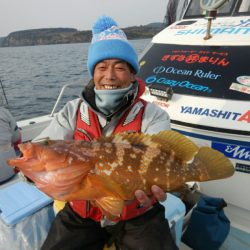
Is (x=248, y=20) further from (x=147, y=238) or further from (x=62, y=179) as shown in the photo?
(x=62, y=179)

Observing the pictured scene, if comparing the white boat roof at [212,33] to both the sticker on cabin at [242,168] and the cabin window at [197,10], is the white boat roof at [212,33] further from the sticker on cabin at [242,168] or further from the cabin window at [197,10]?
the sticker on cabin at [242,168]

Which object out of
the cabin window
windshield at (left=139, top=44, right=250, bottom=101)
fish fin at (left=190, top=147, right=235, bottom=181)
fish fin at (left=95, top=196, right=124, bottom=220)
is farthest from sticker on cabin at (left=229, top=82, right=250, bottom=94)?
fish fin at (left=95, top=196, right=124, bottom=220)

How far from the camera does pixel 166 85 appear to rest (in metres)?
4.61

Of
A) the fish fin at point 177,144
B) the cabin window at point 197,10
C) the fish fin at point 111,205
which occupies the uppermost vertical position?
the cabin window at point 197,10

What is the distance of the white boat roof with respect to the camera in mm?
4516

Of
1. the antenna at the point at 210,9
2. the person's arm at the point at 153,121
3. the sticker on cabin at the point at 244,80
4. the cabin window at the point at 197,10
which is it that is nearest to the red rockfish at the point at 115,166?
the person's arm at the point at 153,121

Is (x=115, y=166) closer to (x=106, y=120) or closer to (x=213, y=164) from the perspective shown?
(x=213, y=164)

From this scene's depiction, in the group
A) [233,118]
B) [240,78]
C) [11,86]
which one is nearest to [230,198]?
[233,118]

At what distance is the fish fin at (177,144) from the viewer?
196 centimetres

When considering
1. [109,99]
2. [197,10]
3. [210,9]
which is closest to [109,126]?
[109,99]

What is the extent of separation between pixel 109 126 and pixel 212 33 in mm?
3220

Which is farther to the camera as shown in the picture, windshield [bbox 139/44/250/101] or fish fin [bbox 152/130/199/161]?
windshield [bbox 139/44/250/101]

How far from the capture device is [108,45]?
8.50ft

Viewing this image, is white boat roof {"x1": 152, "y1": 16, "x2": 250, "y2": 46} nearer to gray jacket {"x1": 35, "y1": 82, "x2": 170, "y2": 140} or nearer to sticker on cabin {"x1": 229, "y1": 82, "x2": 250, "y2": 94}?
sticker on cabin {"x1": 229, "y1": 82, "x2": 250, "y2": 94}
